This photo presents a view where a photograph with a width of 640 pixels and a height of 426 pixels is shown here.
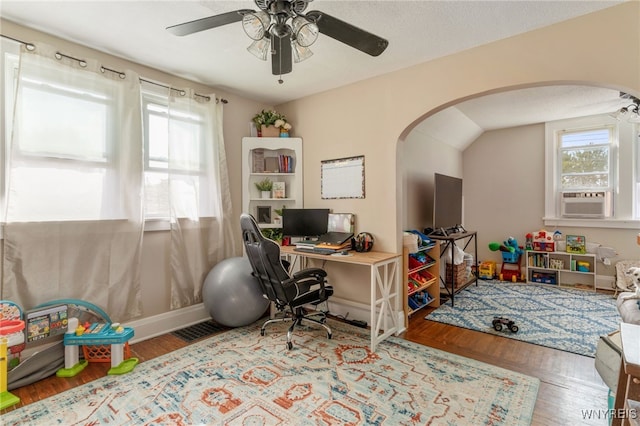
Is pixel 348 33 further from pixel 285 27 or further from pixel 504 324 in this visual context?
pixel 504 324

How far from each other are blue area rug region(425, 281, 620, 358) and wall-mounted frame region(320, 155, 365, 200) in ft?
5.52

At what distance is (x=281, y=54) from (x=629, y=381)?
2.17 m

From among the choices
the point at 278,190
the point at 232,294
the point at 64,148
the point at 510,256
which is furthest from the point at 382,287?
the point at 510,256

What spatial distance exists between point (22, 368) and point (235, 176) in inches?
94.4

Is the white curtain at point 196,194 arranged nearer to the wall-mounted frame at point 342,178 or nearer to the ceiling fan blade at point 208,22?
the wall-mounted frame at point 342,178

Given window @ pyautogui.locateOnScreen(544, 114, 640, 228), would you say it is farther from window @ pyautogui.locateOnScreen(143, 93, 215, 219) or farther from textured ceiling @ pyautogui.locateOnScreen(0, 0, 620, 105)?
window @ pyautogui.locateOnScreen(143, 93, 215, 219)

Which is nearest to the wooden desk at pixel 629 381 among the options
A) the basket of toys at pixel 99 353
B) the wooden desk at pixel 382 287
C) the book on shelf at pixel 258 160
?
the wooden desk at pixel 382 287

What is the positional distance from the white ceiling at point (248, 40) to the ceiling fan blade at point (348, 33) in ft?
1.56

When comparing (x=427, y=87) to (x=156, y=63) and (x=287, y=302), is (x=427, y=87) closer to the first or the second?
(x=287, y=302)

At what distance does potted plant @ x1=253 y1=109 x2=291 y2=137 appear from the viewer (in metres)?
3.64

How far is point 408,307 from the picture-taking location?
3.26 metres

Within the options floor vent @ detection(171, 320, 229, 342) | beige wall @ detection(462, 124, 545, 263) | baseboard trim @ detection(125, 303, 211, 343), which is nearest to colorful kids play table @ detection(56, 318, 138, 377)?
baseboard trim @ detection(125, 303, 211, 343)

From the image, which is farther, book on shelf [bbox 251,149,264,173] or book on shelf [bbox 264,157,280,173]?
book on shelf [bbox 264,157,280,173]

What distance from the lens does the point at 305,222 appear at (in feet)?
10.9
